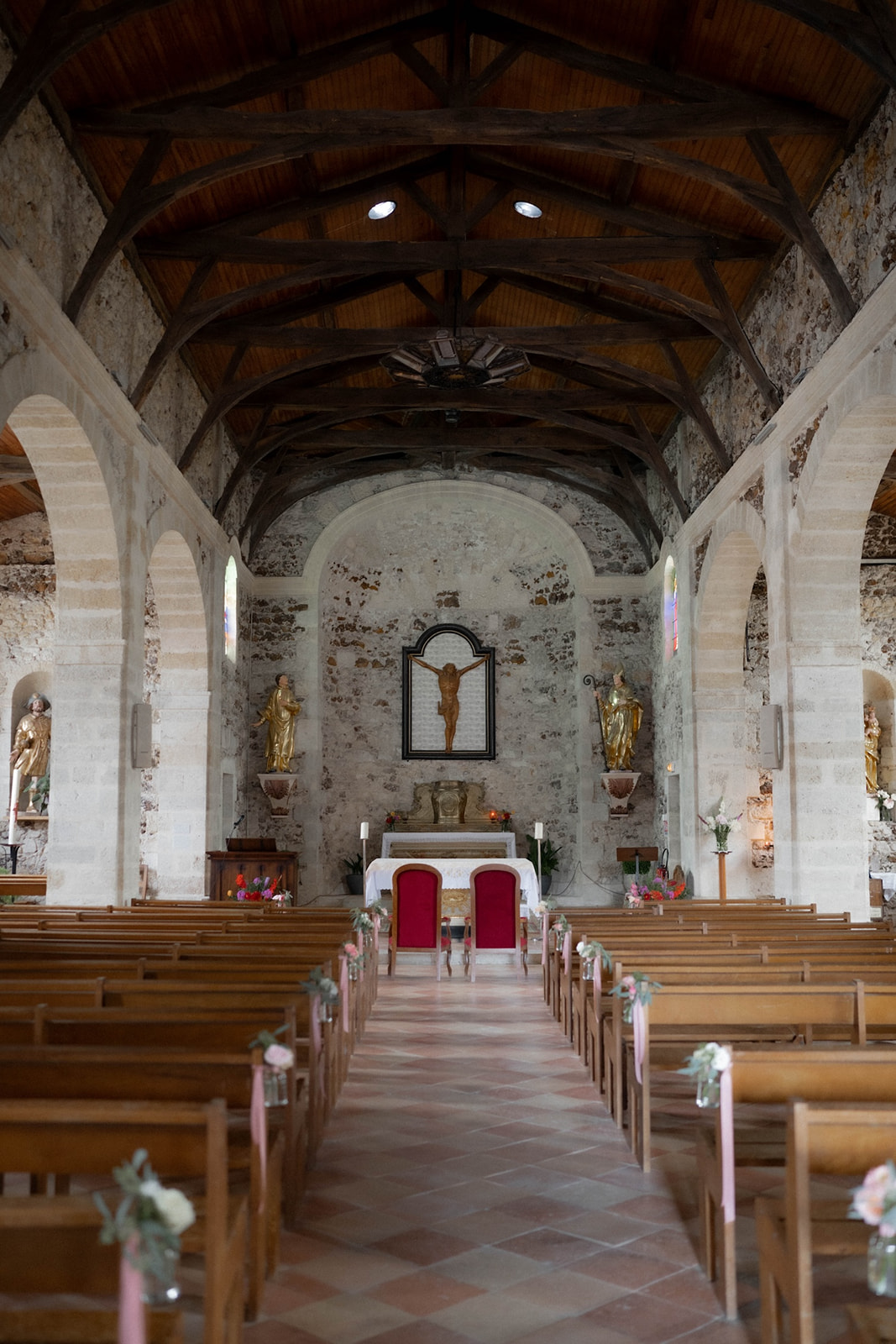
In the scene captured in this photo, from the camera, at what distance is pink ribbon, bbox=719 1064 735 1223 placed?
3.64m

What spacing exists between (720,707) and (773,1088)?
435 inches

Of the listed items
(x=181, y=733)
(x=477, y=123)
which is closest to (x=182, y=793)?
(x=181, y=733)

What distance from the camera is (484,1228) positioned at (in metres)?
4.29

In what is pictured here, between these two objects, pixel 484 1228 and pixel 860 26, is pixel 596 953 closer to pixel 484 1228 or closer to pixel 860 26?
pixel 484 1228

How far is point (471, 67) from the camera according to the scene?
9.98 m

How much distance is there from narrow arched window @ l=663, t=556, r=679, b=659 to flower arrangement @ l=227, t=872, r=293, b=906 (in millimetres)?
6516

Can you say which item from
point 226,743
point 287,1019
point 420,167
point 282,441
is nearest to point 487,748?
point 226,743

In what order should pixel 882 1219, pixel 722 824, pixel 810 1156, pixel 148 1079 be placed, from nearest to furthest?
1. pixel 882 1219
2. pixel 810 1156
3. pixel 148 1079
4. pixel 722 824

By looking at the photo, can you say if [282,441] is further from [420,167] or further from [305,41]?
[305,41]

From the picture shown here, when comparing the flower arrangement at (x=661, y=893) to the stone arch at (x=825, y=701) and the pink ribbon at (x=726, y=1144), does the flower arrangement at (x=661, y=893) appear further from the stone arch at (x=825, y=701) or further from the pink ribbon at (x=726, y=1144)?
the pink ribbon at (x=726, y=1144)

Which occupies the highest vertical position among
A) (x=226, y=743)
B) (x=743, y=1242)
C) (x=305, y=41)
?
(x=305, y=41)

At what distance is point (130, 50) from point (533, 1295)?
27.5 ft

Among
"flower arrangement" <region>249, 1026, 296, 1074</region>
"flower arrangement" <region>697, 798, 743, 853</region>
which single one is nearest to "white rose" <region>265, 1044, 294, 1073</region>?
"flower arrangement" <region>249, 1026, 296, 1074</region>

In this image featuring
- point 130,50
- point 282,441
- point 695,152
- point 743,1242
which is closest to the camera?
point 743,1242
